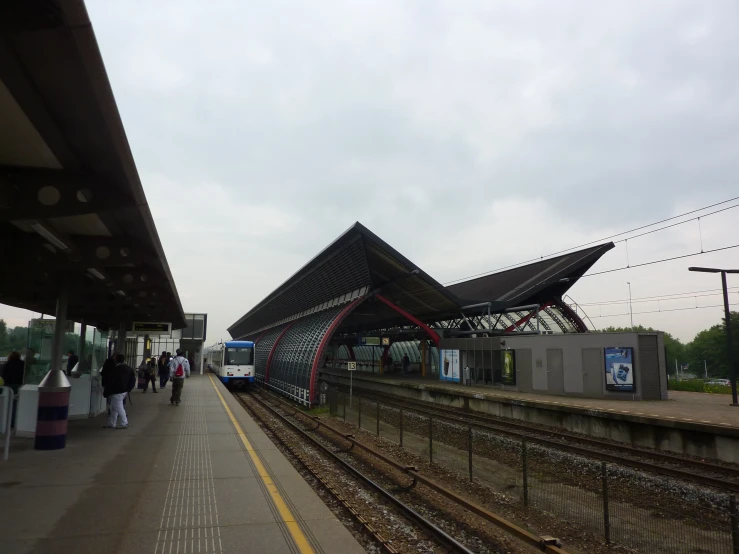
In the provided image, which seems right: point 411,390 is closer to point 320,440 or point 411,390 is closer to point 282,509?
point 320,440

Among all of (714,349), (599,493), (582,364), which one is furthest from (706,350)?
(599,493)

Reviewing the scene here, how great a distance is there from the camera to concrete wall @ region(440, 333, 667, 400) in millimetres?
20328

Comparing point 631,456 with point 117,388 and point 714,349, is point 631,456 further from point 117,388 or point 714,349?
point 714,349

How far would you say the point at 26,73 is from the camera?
436cm

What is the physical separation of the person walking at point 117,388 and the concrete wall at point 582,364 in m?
17.5

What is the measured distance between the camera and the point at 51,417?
9.66m

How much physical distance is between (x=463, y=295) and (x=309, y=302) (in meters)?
19.5

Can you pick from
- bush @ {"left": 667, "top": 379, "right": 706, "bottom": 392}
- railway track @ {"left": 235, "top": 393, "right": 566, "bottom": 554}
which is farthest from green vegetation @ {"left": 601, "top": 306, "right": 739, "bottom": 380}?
railway track @ {"left": 235, "top": 393, "right": 566, "bottom": 554}

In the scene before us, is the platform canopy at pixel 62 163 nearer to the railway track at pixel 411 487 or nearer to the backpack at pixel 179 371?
the backpack at pixel 179 371

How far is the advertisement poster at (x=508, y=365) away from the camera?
987 inches

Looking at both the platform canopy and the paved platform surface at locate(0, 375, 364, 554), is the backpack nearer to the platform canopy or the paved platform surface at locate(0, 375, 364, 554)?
the platform canopy

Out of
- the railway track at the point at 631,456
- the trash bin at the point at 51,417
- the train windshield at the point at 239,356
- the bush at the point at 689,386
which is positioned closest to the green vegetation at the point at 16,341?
the trash bin at the point at 51,417

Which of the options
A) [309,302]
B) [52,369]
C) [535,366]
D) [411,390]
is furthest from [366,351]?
[52,369]

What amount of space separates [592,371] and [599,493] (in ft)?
40.4
